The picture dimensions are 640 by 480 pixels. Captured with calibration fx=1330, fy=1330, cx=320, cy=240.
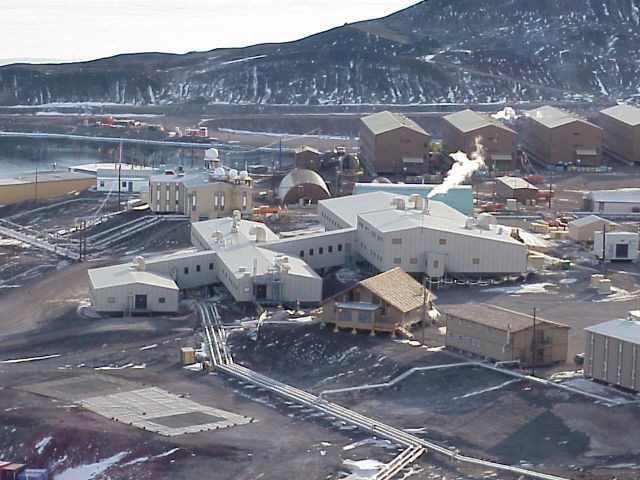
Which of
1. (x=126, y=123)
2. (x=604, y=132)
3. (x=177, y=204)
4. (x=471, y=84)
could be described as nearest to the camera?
(x=177, y=204)

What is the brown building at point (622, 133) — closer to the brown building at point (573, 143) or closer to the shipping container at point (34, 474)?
the brown building at point (573, 143)

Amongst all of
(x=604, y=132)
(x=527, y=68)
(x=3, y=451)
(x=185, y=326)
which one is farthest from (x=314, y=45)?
(x=3, y=451)

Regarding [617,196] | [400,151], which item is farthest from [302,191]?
[617,196]

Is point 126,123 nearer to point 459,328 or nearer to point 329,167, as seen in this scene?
point 329,167

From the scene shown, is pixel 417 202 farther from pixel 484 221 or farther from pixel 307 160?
pixel 307 160

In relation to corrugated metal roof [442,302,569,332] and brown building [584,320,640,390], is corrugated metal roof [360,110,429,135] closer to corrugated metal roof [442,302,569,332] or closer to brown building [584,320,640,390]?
corrugated metal roof [442,302,569,332]
